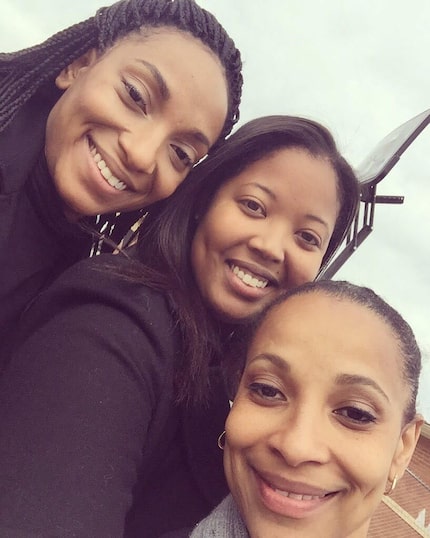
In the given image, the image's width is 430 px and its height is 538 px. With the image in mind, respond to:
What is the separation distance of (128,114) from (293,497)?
1233 millimetres

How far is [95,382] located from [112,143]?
91cm

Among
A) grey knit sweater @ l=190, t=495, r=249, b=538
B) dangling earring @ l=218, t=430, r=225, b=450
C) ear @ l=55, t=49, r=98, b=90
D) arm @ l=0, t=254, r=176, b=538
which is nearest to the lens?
arm @ l=0, t=254, r=176, b=538

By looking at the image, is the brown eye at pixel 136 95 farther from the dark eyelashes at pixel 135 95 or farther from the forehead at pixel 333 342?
the forehead at pixel 333 342

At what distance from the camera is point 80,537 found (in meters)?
1.11

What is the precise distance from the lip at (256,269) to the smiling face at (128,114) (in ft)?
1.30

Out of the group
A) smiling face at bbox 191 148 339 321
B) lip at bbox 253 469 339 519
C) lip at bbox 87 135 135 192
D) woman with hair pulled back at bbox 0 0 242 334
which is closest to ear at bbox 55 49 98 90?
woman with hair pulled back at bbox 0 0 242 334

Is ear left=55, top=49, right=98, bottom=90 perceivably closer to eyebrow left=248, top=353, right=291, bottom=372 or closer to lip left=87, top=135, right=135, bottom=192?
lip left=87, top=135, right=135, bottom=192

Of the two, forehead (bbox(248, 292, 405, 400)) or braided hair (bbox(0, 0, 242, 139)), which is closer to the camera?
forehead (bbox(248, 292, 405, 400))

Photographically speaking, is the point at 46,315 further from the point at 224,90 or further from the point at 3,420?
the point at 224,90

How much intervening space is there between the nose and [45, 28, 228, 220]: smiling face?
0.91 metres

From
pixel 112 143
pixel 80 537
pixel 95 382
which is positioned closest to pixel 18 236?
pixel 112 143

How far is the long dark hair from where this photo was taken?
1.96 meters

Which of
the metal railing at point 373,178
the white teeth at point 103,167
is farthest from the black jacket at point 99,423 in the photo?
the metal railing at point 373,178

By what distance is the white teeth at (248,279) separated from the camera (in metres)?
2.06
